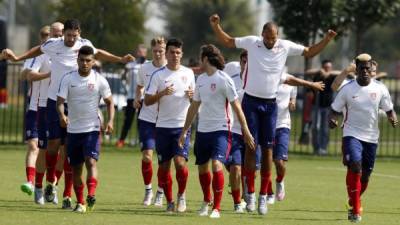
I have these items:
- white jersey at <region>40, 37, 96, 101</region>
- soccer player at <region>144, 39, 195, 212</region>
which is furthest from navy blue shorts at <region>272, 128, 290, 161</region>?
white jersey at <region>40, 37, 96, 101</region>

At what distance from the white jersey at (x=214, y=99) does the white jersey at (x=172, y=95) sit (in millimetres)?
541

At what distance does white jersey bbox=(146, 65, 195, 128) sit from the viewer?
663 inches

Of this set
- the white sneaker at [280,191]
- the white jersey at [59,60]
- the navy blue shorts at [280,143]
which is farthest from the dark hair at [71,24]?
the white sneaker at [280,191]

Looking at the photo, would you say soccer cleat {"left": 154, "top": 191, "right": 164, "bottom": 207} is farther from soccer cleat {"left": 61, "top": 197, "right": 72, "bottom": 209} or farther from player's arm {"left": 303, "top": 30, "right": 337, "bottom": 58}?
player's arm {"left": 303, "top": 30, "right": 337, "bottom": 58}

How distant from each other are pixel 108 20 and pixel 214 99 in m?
23.9

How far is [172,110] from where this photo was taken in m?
16.9

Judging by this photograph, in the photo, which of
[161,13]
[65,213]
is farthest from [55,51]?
[161,13]

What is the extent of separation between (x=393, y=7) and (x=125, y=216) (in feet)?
59.0

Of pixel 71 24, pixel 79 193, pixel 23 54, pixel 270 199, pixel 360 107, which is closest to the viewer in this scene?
pixel 79 193

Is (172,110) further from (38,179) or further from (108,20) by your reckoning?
(108,20)

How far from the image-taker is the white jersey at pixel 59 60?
57.2 feet

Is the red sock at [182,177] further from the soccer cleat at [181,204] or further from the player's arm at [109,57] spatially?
the player's arm at [109,57]

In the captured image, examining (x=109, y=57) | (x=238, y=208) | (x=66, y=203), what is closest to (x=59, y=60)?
(x=109, y=57)

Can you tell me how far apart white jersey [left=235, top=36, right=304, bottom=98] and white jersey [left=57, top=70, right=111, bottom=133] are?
188 centimetres
